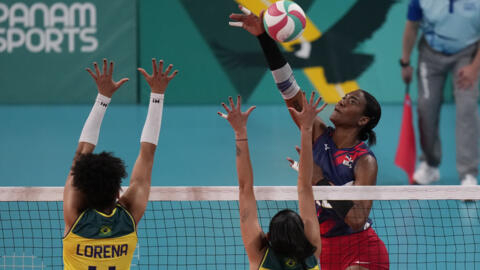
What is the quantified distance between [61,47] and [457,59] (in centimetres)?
1058

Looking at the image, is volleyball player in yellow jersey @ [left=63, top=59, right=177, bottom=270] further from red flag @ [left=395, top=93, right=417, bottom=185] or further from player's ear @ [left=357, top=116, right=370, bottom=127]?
red flag @ [left=395, top=93, right=417, bottom=185]

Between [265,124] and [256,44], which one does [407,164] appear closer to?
[265,124]

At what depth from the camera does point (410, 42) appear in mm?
9555

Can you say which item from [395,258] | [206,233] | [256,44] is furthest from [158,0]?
[395,258]

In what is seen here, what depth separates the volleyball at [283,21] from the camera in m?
5.16

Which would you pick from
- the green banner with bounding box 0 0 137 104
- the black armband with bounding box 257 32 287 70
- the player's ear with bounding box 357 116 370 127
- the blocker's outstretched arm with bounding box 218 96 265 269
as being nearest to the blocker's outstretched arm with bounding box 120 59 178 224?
the blocker's outstretched arm with bounding box 218 96 265 269

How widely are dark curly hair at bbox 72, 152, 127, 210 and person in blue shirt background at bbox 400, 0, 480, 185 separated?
6.63m

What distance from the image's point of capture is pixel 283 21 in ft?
17.1

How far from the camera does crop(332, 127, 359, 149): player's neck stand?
4918 millimetres

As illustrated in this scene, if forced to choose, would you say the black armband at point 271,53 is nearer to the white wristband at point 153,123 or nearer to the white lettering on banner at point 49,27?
the white wristband at point 153,123

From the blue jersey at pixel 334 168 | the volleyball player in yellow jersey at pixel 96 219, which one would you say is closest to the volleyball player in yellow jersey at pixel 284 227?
the volleyball player in yellow jersey at pixel 96 219

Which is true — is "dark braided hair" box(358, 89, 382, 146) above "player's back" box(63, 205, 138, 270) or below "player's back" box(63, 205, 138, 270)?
above

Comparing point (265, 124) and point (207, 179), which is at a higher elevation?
point (207, 179)

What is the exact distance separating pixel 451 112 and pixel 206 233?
10705 mm
